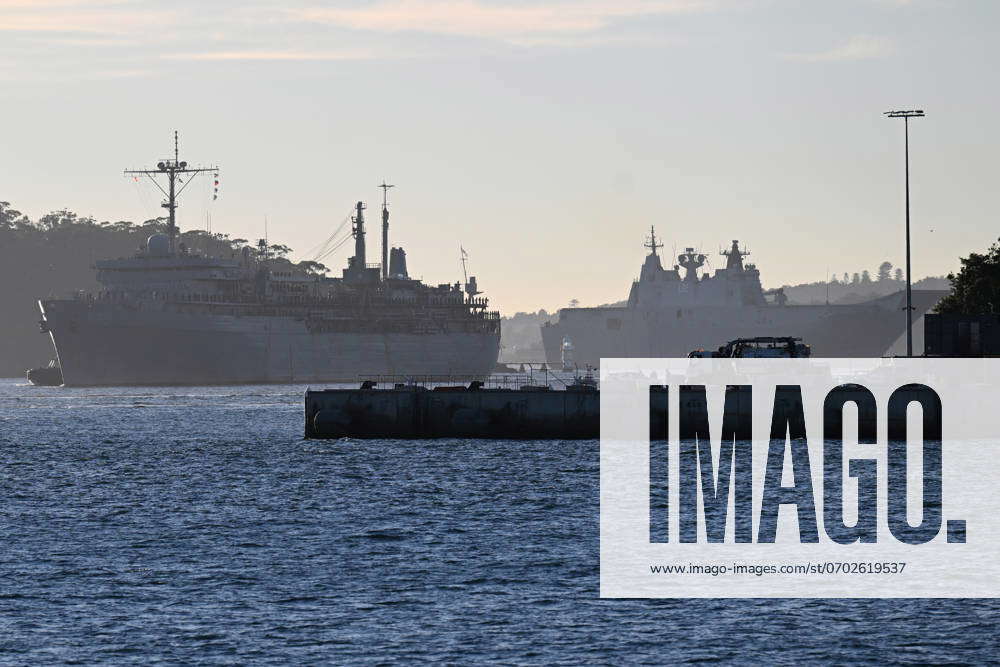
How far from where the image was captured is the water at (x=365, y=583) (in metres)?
31.8

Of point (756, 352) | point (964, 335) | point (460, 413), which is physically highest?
point (964, 335)

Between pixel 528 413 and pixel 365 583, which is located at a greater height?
pixel 528 413

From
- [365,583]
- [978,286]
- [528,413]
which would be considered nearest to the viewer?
[365,583]

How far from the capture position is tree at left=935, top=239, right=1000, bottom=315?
360ft

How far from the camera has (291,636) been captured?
32.8m

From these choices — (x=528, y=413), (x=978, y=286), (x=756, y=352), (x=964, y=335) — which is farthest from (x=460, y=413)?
(x=978, y=286)

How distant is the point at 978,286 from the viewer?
363 ft

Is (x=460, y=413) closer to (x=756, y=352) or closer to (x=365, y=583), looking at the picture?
(x=756, y=352)

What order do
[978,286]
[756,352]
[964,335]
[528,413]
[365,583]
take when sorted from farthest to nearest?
[978,286] < [756,352] < [964,335] < [528,413] < [365,583]

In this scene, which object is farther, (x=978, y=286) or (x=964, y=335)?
(x=978, y=286)

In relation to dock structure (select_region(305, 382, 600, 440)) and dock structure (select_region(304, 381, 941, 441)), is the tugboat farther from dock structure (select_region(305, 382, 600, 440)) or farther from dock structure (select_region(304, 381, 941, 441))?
dock structure (select_region(305, 382, 600, 440))

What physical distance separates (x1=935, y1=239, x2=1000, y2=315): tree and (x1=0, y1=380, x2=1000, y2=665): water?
48.7 m

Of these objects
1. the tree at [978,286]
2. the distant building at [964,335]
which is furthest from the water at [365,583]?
the tree at [978,286]

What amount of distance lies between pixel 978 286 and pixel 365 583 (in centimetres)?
7967
